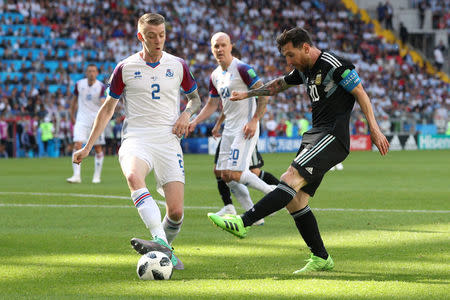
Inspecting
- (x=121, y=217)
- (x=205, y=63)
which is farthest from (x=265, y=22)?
(x=121, y=217)

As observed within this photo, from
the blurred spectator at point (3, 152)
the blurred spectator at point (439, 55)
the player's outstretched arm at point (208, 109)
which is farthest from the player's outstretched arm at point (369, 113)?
the blurred spectator at point (439, 55)

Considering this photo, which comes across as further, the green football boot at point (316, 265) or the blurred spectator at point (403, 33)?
the blurred spectator at point (403, 33)

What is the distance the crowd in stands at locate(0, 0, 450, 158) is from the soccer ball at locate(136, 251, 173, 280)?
27.1 m

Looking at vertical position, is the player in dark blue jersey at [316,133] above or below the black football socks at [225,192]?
above

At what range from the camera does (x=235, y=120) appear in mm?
10820

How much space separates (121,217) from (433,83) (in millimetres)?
40899

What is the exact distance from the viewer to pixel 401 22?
175 ft

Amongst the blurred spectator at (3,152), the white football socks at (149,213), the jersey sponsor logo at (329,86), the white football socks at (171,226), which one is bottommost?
the blurred spectator at (3,152)

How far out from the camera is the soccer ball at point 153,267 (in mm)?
6277

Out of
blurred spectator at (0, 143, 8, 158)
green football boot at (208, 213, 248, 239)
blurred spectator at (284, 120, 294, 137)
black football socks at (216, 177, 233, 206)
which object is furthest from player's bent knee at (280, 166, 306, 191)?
blurred spectator at (284, 120, 294, 137)

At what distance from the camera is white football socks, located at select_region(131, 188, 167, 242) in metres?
6.60

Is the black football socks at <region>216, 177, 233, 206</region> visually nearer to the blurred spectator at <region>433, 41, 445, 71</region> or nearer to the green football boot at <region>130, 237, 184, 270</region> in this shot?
the green football boot at <region>130, 237, 184, 270</region>

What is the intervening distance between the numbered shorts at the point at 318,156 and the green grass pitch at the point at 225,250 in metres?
0.83

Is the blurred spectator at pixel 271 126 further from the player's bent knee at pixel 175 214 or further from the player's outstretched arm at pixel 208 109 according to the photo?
the player's bent knee at pixel 175 214
